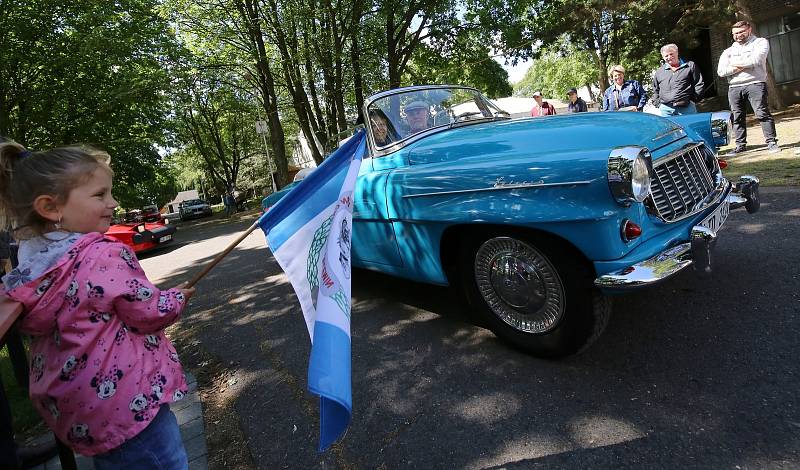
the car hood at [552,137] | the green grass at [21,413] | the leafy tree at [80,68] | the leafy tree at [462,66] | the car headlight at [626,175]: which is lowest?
the green grass at [21,413]

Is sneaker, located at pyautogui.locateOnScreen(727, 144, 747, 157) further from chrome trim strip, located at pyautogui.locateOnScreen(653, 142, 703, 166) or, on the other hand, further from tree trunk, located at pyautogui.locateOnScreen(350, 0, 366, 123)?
tree trunk, located at pyautogui.locateOnScreen(350, 0, 366, 123)

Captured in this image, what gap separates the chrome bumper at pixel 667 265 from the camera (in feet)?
7.39

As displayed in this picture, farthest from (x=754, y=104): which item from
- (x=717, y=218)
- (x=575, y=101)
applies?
(x=717, y=218)

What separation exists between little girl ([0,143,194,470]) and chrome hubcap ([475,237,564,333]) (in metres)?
1.84

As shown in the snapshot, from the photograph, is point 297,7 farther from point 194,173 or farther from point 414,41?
point 194,173

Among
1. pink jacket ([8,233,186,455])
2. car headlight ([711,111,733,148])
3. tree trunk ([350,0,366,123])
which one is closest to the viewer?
pink jacket ([8,233,186,455])

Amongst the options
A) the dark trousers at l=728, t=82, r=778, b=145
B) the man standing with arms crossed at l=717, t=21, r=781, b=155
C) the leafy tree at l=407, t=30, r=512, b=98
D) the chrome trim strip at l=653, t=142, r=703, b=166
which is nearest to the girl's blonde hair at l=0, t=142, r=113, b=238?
the chrome trim strip at l=653, t=142, r=703, b=166

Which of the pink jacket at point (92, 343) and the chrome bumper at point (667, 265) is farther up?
the pink jacket at point (92, 343)

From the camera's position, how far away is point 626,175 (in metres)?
2.22

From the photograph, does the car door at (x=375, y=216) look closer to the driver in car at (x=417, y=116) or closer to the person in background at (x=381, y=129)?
the person in background at (x=381, y=129)

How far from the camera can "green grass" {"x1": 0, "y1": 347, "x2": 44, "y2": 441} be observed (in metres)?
3.01

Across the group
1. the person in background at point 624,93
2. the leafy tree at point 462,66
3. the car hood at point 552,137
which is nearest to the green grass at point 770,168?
the person in background at point 624,93

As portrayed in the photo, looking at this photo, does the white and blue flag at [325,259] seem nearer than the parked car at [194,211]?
Yes

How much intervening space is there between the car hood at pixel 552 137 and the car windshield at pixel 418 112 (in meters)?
0.27
